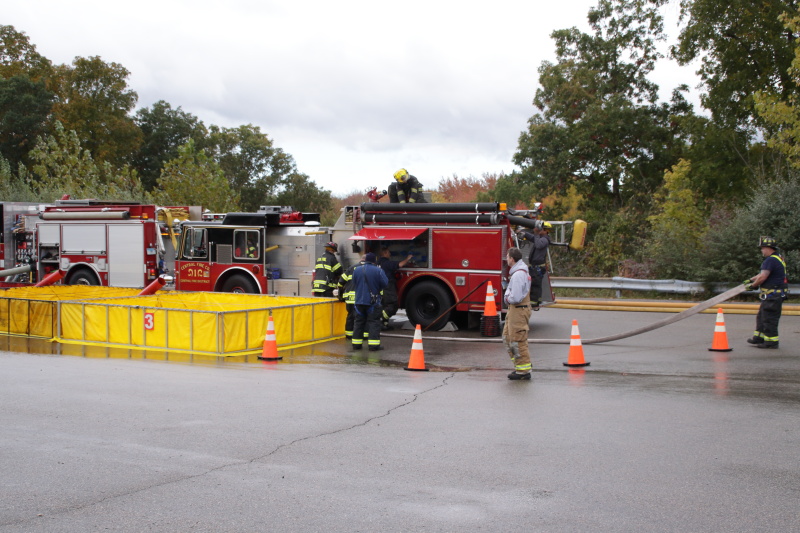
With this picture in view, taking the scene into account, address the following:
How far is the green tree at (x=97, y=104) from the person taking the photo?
2014 inches

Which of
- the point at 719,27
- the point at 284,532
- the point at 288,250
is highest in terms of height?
the point at 719,27

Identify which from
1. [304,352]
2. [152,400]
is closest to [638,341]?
[304,352]

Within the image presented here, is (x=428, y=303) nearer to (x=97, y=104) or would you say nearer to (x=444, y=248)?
(x=444, y=248)

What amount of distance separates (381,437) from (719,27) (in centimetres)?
2505

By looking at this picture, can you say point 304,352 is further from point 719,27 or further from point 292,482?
point 719,27

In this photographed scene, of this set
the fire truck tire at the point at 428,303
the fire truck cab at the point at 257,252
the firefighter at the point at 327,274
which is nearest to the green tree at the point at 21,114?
the fire truck cab at the point at 257,252

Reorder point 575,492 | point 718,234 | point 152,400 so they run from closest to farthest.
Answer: point 575,492 < point 152,400 < point 718,234

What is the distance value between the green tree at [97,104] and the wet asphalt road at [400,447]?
1717 inches

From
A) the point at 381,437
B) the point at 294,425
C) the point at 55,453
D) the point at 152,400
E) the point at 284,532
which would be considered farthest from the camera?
the point at 152,400

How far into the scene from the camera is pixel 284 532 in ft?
16.1

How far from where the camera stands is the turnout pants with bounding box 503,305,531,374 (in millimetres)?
10289

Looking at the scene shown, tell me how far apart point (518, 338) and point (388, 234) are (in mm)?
5978

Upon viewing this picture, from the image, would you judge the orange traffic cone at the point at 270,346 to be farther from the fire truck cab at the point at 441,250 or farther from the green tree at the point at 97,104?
the green tree at the point at 97,104

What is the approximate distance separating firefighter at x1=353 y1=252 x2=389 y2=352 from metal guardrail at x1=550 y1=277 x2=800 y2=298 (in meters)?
10.3
